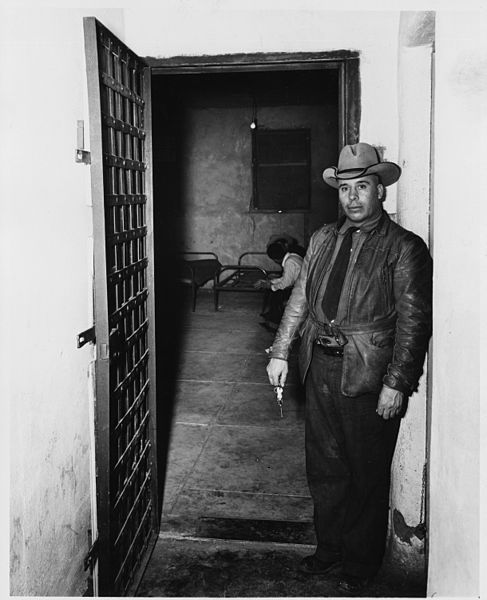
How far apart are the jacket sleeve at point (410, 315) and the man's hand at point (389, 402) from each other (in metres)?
0.03

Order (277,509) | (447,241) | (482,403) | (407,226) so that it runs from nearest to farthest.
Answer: (482,403), (447,241), (407,226), (277,509)

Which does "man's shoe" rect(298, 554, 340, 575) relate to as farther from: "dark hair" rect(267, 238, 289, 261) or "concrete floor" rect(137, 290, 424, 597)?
"dark hair" rect(267, 238, 289, 261)

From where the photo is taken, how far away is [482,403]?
5.05ft

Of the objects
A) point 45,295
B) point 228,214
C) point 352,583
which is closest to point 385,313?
point 352,583

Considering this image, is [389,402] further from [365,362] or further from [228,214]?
[228,214]

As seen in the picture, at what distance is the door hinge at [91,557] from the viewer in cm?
255

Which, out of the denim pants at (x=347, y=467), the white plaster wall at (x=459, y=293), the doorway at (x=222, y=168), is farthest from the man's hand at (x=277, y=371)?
the doorway at (x=222, y=168)

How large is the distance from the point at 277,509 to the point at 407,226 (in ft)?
6.28

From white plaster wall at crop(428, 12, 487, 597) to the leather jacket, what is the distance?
0.59 m

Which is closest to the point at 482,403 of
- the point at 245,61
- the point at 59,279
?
the point at 59,279

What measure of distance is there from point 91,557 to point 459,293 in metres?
1.94

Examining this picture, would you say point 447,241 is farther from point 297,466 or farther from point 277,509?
point 297,466

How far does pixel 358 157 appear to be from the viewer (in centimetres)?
281

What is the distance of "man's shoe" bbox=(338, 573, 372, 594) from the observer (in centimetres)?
286
